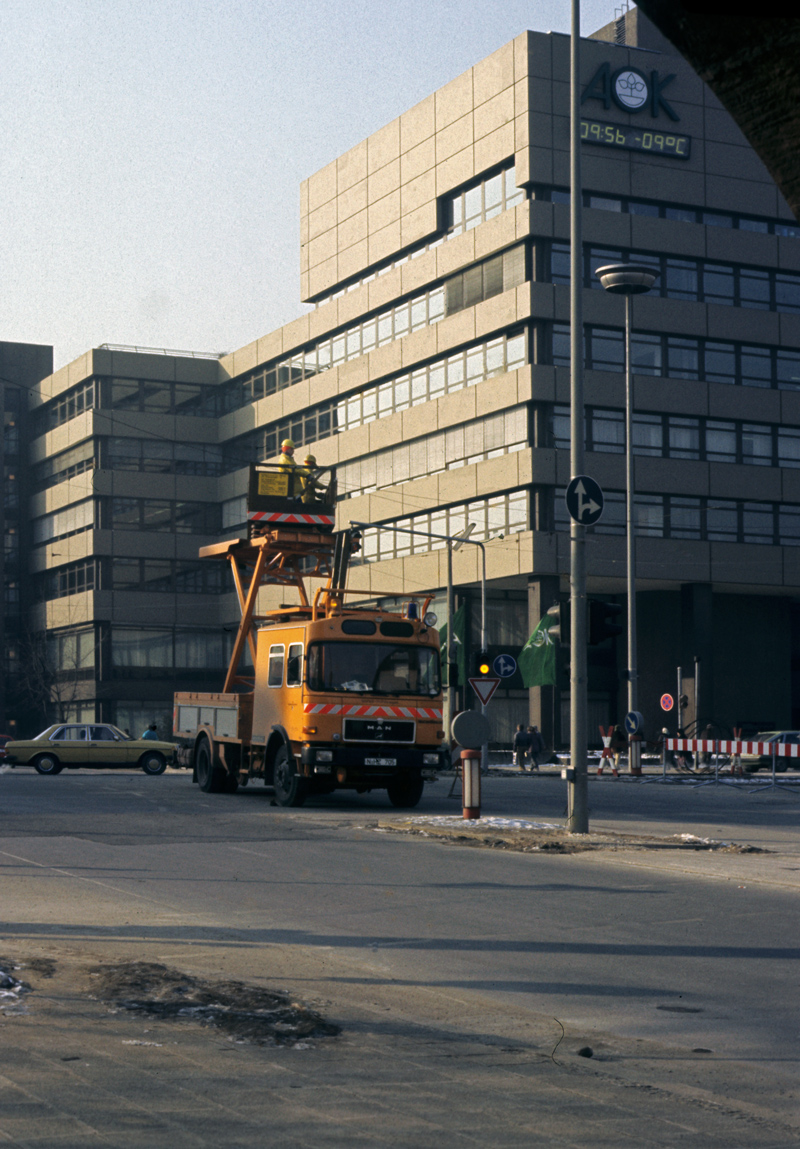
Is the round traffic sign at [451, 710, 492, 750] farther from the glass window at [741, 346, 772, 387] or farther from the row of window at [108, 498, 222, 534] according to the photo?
the row of window at [108, 498, 222, 534]

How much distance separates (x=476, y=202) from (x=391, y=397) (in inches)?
382

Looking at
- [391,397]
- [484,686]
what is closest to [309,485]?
[484,686]

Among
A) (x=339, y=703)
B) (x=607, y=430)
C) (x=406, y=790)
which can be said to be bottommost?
(x=406, y=790)

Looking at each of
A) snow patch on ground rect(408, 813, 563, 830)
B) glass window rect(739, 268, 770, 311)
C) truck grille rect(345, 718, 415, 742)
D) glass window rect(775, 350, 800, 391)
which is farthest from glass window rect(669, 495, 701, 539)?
snow patch on ground rect(408, 813, 563, 830)

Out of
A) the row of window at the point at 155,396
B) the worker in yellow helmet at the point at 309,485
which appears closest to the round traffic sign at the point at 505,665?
the worker in yellow helmet at the point at 309,485

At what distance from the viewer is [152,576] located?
81500 millimetres

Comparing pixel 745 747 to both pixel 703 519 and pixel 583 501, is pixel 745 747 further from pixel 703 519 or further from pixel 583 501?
pixel 703 519

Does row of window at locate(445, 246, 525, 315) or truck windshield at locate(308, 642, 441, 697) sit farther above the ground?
row of window at locate(445, 246, 525, 315)

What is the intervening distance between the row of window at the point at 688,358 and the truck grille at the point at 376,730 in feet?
111

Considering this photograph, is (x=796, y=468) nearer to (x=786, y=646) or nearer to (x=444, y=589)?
(x=786, y=646)

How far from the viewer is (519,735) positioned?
47906 millimetres

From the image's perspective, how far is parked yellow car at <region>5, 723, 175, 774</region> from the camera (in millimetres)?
38812

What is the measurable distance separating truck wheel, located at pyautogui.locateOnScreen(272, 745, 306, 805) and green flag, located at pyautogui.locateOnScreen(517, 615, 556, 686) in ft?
71.5

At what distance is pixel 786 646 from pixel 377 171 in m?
28.5
